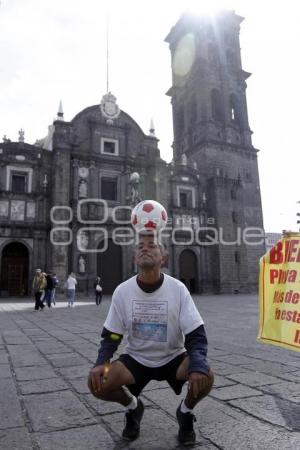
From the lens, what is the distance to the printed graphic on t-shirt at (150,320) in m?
2.52

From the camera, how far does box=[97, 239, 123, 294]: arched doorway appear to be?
81.6 ft

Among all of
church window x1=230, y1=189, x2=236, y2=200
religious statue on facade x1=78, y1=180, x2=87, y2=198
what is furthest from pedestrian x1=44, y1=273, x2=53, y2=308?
church window x1=230, y1=189, x2=236, y2=200

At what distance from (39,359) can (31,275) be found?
19.4m

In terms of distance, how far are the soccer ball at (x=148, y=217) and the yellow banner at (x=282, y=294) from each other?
1.82m

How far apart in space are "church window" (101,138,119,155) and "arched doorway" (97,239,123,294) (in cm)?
680

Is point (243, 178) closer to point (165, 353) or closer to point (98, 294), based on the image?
point (98, 294)

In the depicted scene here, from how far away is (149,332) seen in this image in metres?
2.54

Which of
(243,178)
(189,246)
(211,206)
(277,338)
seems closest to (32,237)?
(189,246)

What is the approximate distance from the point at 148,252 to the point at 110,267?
22.9 meters

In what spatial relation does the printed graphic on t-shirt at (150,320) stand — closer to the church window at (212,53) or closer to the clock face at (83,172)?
the clock face at (83,172)

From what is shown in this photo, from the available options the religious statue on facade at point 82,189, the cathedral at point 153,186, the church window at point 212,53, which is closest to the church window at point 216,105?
the cathedral at point 153,186

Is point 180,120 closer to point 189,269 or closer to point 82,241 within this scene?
point 189,269

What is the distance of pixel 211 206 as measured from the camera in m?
29.4

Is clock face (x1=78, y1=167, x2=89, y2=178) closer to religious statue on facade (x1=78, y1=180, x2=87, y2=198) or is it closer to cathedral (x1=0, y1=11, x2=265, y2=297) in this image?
cathedral (x1=0, y1=11, x2=265, y2=297)
